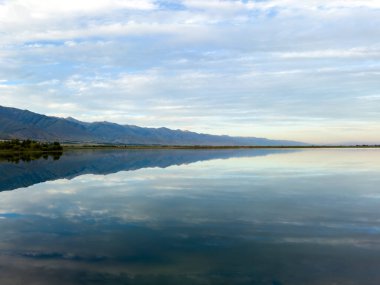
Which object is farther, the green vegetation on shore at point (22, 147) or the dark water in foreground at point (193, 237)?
the green vegetation on shore at point (22, 147)

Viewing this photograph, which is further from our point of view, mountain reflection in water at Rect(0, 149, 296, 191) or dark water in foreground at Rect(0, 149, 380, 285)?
mountain reflection in water at Rect(0, 149, 296, 191)

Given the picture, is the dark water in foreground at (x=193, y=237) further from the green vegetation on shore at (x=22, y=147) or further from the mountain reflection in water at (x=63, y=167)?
the green vegetation on shore at (x=22, y=147)

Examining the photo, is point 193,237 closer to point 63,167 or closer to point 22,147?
point 63,167

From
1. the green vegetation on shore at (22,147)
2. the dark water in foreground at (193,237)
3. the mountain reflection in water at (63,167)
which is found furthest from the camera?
the green vegetation on shore at (22,147)

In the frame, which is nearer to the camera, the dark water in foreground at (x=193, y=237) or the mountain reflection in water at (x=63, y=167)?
the dark water in foreground at (x=193, y=237)

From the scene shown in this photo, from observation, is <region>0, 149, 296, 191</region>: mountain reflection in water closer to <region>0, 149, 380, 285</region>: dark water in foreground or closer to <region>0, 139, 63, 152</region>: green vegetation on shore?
<region>0, 149, 380, 285</region>: dark water in foreground

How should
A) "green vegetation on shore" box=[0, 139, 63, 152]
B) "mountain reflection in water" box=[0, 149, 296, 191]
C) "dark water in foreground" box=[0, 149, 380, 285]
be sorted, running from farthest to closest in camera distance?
"green vegetation on shore" box=[0, 139, 63, 152] → "mountain reflection in water" box=[0, 149, 296, 191] → "dark water in foreground" box=[0, 149, 380, 285]

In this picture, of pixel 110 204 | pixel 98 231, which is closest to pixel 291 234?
pixel 98 231

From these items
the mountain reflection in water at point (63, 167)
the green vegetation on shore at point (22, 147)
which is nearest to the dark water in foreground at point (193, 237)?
the mountain reflection in water at point (63, 167)

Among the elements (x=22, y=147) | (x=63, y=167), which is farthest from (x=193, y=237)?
(x=22, y=147)

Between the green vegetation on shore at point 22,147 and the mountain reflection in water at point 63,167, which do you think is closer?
the mountain reflection in water at point 63,167

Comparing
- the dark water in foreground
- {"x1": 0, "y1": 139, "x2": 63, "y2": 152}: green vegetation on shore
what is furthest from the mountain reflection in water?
{"x1": 0, "y1": 139, "x2": 63, "y2": 152}: green vegetation on shore

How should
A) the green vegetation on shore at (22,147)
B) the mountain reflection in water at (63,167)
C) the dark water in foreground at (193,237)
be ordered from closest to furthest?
the dark water in foreground at (193,237) → the mountain reflection in water at (63,167) → the green vegetation on shore at (22,147)

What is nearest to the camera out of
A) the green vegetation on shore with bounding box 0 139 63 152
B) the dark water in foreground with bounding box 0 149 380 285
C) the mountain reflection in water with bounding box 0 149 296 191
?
the dark water in foreground with bounding box 0 149 380 285
